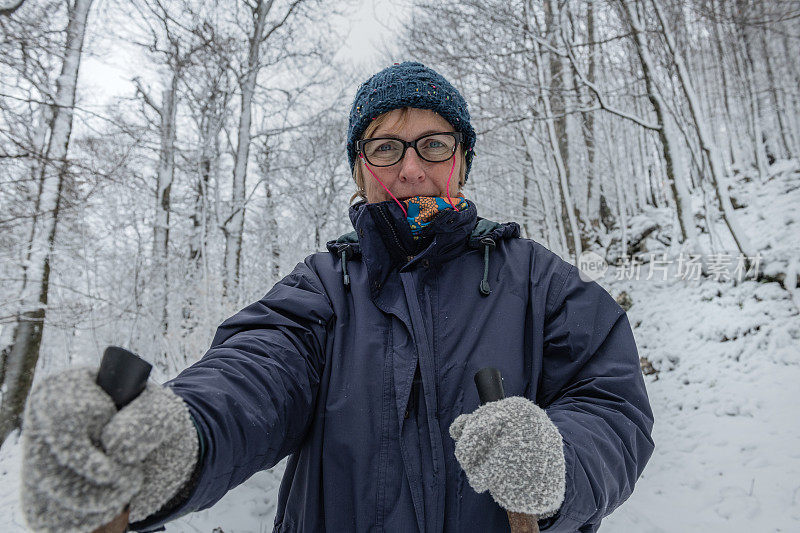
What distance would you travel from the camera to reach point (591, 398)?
42.7 inches

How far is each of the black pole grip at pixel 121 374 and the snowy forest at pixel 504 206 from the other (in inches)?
34.7

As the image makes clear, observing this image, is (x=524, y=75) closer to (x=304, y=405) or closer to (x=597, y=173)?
(x=597, y=173)

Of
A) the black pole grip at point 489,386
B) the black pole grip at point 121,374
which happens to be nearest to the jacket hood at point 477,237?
the black pole grip at point 489,386

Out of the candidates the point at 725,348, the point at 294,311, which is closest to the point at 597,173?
the point at 725,348

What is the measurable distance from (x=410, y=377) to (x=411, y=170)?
689 millimetres

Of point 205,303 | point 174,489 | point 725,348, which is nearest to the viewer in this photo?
point 174,489

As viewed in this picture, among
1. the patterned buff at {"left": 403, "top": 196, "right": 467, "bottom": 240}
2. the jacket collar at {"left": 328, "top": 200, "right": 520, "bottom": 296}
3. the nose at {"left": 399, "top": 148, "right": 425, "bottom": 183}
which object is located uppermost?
the nose at {"left": 399, "top": 148, "right": 425, "bottom": 183}

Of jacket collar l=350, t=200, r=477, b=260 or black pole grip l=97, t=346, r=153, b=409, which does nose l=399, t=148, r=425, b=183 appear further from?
black pole grip l=97, t=346, r=153, b=409

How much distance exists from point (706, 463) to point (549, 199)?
354 inches

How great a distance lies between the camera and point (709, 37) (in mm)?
15883

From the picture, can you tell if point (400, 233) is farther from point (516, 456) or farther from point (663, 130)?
point (663, 130)

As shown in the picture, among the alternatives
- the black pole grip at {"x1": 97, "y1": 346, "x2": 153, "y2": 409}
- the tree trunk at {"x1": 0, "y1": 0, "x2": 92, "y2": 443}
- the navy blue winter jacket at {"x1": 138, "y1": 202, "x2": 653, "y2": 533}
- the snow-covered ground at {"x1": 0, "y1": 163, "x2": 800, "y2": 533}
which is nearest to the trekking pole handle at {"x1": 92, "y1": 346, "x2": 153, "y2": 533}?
the black pole grip at {"x1": 97, "y1": 346, "x2": 153, "y2": 409}

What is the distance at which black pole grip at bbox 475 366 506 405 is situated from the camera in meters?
0.89

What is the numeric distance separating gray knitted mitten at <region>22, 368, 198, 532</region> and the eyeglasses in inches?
40.3
